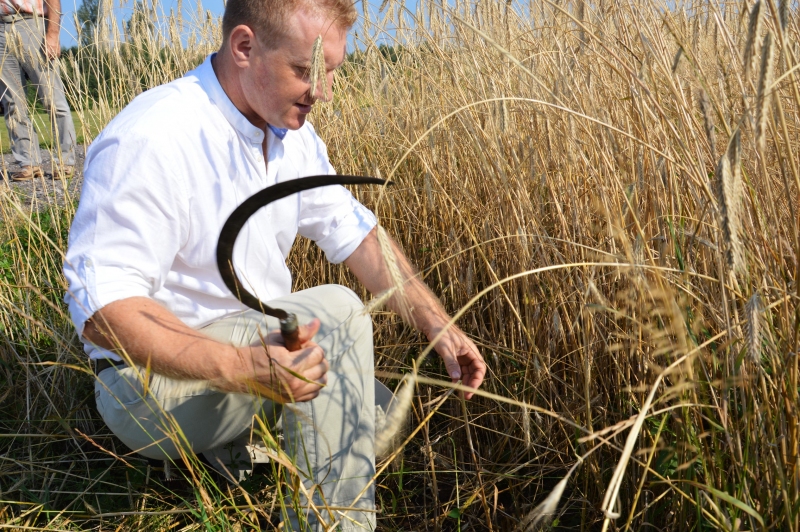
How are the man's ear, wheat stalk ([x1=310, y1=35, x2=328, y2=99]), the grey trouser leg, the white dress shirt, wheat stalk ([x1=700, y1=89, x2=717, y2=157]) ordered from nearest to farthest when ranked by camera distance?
wheat stalk ([x1=700, y1=89, x2=717, y2=157]) → wheat stalk ([x1=310, y1=35, x2=328, y2=99]) → the white dress shirt → the man's ear → the grey trouser leg

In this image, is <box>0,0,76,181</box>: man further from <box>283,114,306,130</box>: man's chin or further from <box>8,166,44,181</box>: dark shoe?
<box>283,114,306,130</box>: man's chin

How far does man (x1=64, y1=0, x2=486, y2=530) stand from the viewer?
1.43 meters

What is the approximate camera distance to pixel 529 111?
2.07 m

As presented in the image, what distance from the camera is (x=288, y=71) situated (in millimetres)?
1701

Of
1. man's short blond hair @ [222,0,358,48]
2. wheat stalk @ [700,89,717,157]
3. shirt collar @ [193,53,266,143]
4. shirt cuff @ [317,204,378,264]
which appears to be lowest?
shirt cuff @ [317,204,378,264]

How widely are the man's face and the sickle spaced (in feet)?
1.70

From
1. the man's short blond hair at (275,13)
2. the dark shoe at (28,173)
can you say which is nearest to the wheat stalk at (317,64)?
the man's short blond hair at (275,13)

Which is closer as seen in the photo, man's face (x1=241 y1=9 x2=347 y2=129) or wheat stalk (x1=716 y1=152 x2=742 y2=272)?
wheat stalk (x1=716 y1=152 x2=742 y2=272)

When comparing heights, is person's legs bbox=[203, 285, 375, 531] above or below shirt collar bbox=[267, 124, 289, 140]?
below

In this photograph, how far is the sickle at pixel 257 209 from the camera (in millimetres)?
1188

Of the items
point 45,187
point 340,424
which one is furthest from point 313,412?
point 45,187

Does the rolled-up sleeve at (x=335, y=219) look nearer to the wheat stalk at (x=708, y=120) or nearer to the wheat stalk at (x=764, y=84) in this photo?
the wheat stalk at (x=708, y=120)

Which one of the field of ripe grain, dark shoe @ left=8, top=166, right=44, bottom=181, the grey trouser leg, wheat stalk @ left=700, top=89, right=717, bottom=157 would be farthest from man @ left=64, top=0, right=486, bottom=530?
dark shoe @ left=8, top=166, right=44, bottom=181

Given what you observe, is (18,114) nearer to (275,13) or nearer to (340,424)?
(275,13)
